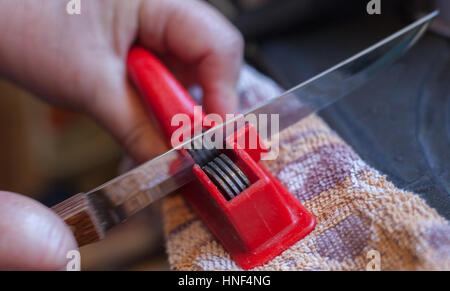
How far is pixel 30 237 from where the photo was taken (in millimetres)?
244

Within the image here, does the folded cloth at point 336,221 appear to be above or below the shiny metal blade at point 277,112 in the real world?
below

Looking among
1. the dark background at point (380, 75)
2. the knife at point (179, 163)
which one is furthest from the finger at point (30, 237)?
the dark background at point (380, 75)

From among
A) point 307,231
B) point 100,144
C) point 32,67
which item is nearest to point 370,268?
point 307,231

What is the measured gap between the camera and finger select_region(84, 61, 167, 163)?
0.42m

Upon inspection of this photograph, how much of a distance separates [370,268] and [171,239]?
0.17 meters

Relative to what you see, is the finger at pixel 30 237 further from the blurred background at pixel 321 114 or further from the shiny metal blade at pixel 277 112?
the blurred background at pixel 321 114

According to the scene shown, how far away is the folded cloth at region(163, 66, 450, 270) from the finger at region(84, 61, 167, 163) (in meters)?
0.08

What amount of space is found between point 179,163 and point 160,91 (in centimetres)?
9

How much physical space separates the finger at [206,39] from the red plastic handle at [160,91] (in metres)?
0.04

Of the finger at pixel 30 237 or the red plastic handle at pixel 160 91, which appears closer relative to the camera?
the finger at pixel 30 237

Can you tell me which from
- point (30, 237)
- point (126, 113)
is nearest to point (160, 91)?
point (126, 113)

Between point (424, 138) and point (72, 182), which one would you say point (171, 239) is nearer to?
point (424, 138)

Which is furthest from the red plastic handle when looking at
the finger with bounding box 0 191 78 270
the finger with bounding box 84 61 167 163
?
the finger with bounding box 0 191 78 270

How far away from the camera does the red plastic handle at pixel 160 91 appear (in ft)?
1.16
